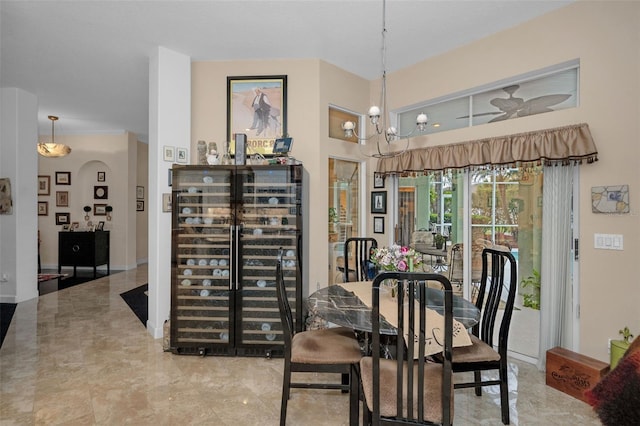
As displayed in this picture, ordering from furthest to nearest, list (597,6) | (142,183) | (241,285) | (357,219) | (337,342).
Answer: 1. (142,183)
2. (357,219)
3. (241,285)
4. (597,6)
5. (337,342)

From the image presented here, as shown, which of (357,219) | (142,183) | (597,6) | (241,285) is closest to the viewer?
(597,6)

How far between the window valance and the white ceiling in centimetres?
112

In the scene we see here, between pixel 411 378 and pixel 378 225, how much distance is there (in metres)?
3.05

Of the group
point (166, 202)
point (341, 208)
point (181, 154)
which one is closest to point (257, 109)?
point (181, 154)

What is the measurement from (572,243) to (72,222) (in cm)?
900

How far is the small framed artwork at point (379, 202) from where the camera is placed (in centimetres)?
436

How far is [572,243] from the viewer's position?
2760 millimetres

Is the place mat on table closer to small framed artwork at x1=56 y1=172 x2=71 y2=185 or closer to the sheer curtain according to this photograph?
the sheer curtain

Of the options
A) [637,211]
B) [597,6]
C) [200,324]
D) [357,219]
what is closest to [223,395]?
[200,324]

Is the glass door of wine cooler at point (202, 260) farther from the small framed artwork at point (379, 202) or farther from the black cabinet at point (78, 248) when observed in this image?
the black cabinet at point (78, 248)

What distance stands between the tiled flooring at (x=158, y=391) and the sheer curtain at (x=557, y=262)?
40 centimetres

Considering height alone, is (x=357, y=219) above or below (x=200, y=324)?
above

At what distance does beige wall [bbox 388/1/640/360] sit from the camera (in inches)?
97.0

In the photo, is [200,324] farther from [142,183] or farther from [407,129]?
[142,183]
